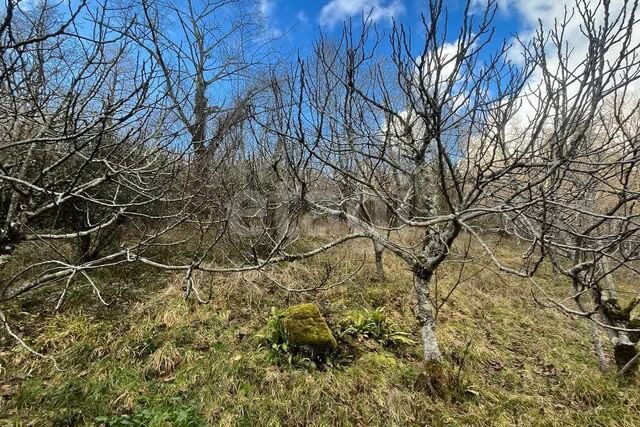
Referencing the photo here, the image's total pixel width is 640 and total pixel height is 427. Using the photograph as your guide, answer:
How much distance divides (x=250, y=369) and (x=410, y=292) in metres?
3.31

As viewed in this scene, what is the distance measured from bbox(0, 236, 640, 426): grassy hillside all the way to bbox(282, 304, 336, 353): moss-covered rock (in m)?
0.20

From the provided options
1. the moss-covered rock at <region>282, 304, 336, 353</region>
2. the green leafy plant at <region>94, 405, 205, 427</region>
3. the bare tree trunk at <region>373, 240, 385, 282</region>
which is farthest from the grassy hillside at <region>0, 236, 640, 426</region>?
the bare tree trunk at <region>373, 240, 385, 282</region>

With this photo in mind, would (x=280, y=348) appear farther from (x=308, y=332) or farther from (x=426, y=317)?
(x=426, y=317)

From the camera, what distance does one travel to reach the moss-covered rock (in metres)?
3.96

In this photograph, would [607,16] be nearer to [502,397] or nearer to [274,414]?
[502,397]

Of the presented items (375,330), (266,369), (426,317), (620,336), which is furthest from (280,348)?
(620,336)

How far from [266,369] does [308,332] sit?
0.61m

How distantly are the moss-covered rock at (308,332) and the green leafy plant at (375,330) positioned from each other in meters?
0.44

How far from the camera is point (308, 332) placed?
3.98 m

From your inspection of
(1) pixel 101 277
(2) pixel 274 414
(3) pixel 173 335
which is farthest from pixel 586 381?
(1) pixel 101 277

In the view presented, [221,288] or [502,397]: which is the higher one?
[221,288]

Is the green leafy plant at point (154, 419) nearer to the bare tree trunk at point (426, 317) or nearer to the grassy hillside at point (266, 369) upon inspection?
the grassy hillside at point (266, 369)

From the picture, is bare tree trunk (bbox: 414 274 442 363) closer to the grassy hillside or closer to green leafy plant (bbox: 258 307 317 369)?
the grassy hillside

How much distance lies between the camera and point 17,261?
224 inches
